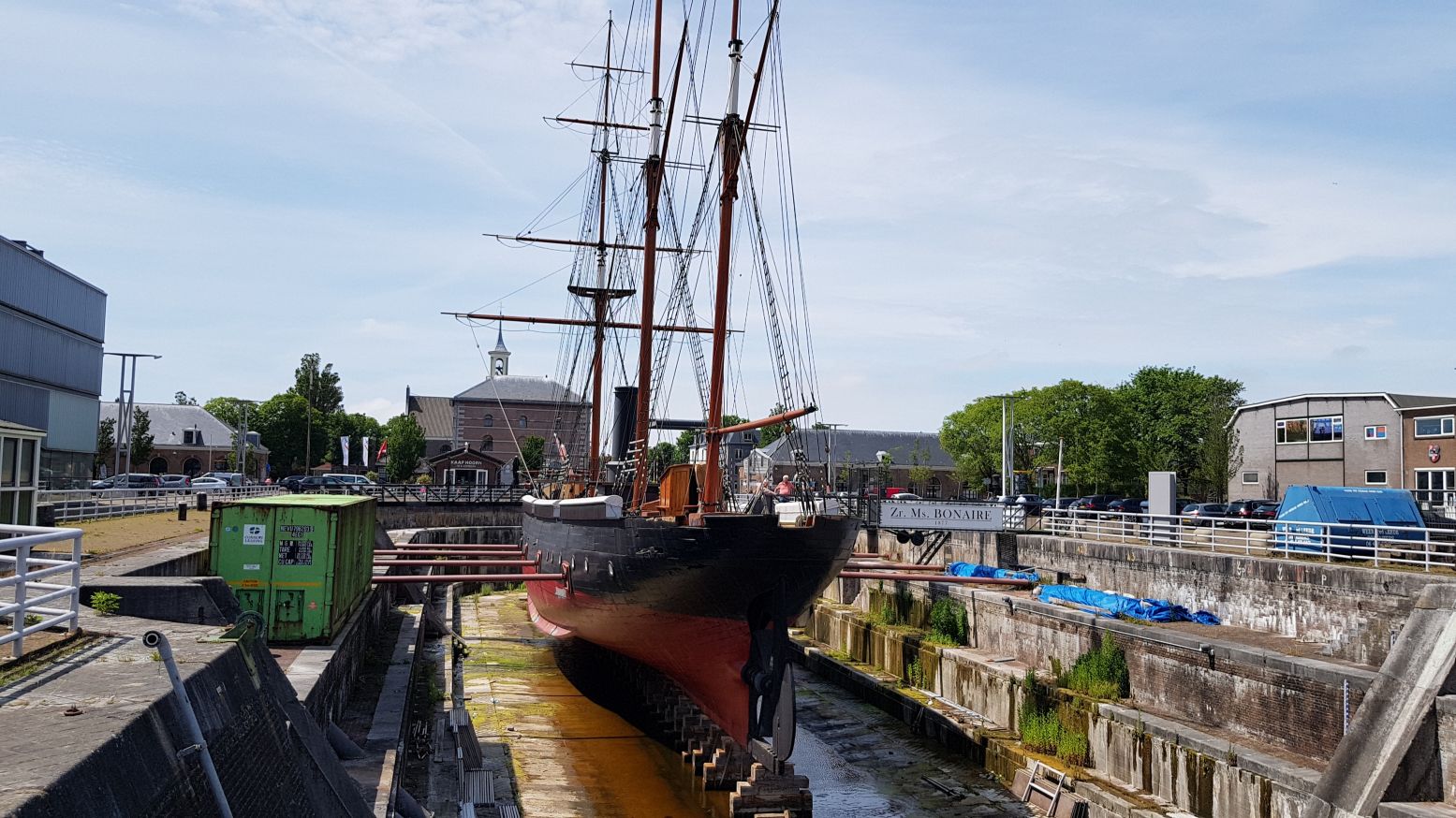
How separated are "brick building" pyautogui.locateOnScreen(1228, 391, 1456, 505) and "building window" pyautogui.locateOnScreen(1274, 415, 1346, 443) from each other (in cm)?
4

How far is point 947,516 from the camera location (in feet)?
94.9

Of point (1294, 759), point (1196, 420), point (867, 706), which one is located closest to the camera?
point (1294, 759)

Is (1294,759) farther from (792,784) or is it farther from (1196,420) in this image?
(1196,420)

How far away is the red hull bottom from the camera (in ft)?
58.2

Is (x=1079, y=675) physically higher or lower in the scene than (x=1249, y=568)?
lower

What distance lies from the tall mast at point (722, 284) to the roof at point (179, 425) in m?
73.4

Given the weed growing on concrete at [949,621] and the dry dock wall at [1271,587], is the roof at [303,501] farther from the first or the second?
the dry dock wall at [1271,587]

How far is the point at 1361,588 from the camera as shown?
55.5 ft

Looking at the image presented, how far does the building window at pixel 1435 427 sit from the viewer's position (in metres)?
39.8

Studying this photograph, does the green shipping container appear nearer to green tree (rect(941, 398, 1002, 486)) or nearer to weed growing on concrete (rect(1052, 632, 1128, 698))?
weed growing on concrete (rect(1052, 632, 1128, 698))

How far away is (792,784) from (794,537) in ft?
13.7

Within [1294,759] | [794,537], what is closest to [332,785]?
[794,537]

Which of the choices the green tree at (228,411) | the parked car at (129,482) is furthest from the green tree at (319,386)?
the parked car at (129,482)

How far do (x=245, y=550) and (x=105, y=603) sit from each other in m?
4.16
